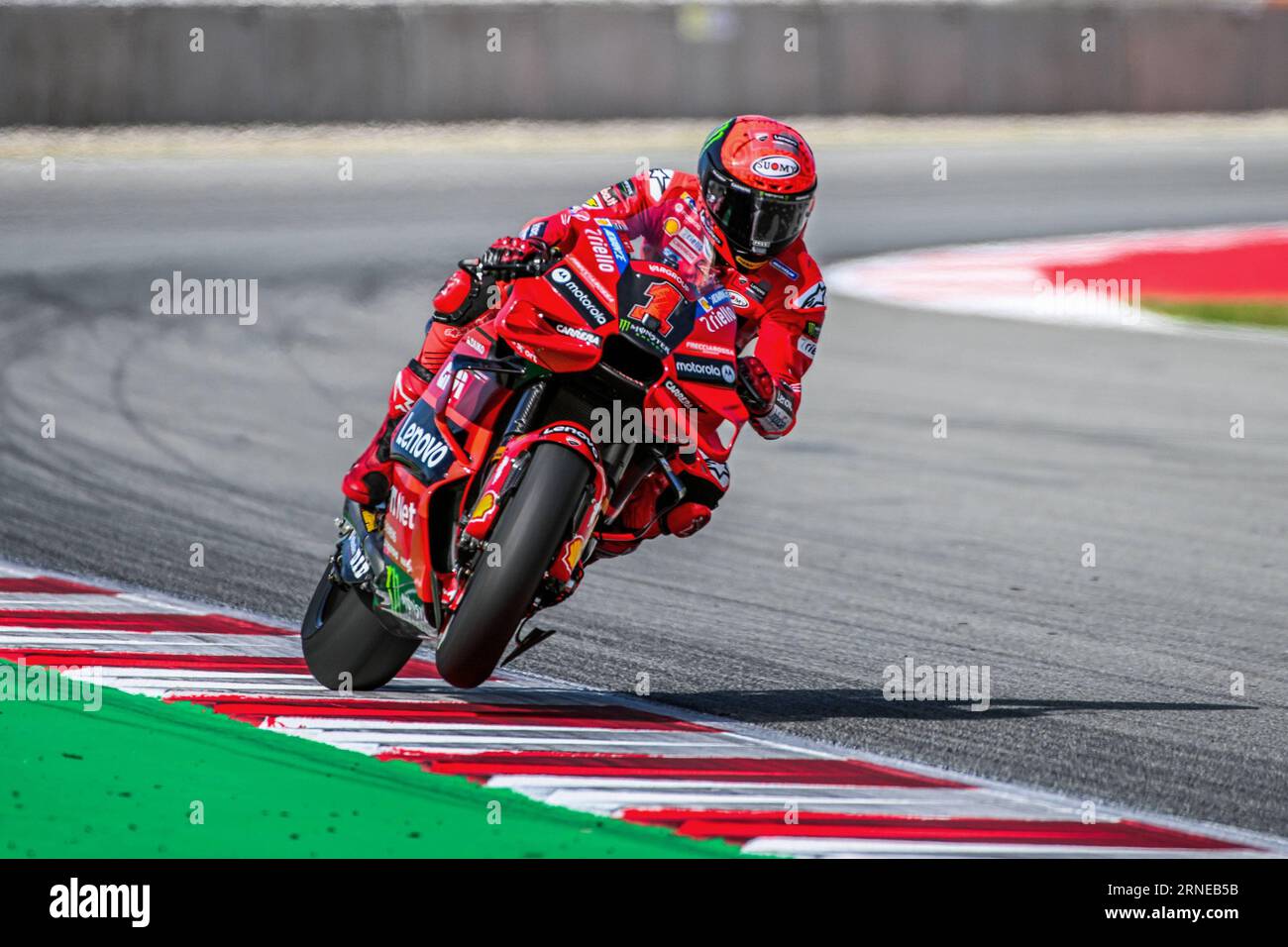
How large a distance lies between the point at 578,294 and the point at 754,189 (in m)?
0.66

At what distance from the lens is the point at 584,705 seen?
21.7 feet

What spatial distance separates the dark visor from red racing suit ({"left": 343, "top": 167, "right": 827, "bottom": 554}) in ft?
0.24

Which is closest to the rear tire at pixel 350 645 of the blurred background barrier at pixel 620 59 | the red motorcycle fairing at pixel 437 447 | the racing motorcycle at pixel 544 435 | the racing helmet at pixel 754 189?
the racing motorcycle at pixel 544 435

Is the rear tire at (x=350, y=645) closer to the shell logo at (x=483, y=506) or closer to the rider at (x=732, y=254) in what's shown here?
the rider at (x=732, y=254)

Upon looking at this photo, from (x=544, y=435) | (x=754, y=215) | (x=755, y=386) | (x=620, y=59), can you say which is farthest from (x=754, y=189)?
(x=620, y=59)

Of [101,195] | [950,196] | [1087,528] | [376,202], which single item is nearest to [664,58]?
[950,196]

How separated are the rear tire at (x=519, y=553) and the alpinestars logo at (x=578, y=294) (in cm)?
37

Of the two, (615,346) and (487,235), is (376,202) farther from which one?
(615,346)

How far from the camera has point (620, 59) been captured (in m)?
25.1

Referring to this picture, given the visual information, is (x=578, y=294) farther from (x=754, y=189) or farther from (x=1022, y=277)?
(x=1022, y=277)

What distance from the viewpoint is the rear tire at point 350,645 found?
6531 millimetres

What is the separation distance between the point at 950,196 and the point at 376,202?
22.4 ft

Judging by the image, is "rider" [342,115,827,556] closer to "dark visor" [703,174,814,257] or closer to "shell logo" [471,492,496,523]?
"dark visor" [703,174,814,257]
